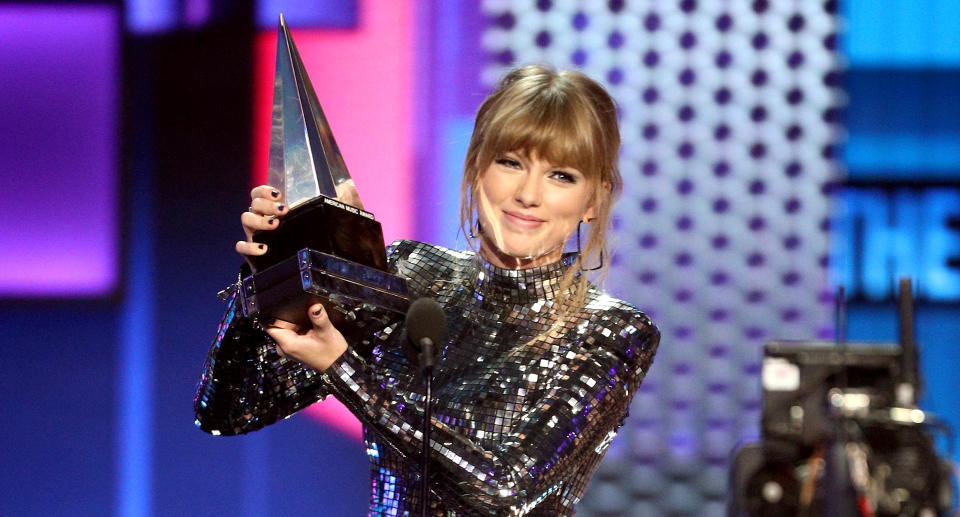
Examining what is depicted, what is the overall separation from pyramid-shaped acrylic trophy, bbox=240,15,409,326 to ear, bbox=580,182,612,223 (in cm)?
43

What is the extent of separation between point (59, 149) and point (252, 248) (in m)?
2.58

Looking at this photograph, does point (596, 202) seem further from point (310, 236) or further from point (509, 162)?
point (310, 236)

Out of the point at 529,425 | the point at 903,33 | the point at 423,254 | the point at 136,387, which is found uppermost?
the point at 903,33

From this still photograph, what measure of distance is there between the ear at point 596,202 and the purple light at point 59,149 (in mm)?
2339

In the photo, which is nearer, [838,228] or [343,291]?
[343,291]

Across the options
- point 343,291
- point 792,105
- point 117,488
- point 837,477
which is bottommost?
point 117,488

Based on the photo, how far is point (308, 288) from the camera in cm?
148

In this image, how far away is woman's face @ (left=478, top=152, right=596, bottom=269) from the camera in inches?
72.8

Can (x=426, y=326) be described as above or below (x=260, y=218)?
below

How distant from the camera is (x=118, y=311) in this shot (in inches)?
149

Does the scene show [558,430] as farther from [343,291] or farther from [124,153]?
[124,153]

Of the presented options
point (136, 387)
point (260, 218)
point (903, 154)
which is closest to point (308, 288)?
point (260, 218)

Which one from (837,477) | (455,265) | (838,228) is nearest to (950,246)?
(838,228)

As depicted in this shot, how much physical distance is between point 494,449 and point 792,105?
2.53 m
